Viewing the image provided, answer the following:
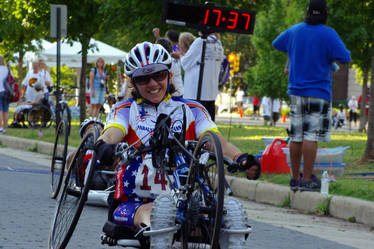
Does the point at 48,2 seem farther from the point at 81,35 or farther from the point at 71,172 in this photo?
the point at 71,172

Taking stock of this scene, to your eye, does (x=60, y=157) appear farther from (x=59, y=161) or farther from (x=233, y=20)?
(x=233, y=20)

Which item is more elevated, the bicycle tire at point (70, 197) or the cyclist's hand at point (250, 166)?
the cyclist's hand at point (250, 166)

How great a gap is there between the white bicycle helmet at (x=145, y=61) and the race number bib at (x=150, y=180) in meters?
0.48

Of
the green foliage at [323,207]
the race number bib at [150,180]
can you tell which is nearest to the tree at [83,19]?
the green foliage at [323,207]

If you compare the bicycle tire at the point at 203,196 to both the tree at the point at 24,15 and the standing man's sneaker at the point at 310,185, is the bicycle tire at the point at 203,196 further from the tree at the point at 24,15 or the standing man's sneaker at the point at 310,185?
the tree at the point at 24,15

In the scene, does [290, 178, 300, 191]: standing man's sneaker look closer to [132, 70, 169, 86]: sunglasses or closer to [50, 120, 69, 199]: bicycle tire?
[50, 120, 69, 199]: bicycle tire

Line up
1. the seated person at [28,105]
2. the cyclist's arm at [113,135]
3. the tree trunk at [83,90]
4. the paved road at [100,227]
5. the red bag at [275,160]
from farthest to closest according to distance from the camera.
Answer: the seated person at [28,105] → the tree trunk at [83,90] → the red bag at [275,160] → the paved road at [100,227] → the cyclist's arm at [113,135]

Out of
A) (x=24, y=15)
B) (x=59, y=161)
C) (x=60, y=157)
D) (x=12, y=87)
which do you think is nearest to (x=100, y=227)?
(x=59, y=161)

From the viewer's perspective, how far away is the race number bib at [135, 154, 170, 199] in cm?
424

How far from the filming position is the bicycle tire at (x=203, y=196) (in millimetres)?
3768

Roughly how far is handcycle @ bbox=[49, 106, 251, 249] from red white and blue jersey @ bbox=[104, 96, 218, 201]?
4 centimetres

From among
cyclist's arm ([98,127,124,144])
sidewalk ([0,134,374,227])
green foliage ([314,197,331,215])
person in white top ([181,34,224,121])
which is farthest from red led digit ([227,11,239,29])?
cyclist's arm ([98,127,124,144])

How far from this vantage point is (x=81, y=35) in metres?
19.7

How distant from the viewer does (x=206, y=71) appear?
1108 cm
